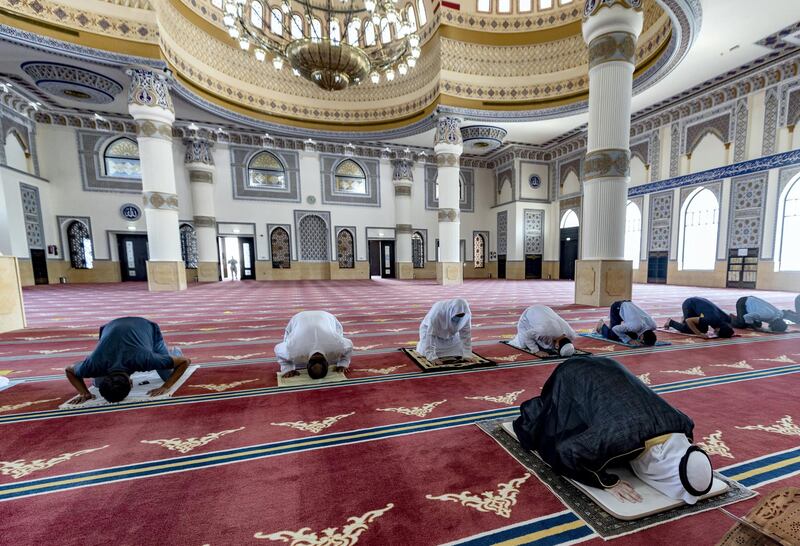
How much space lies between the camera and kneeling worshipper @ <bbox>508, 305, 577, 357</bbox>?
266 centimetres

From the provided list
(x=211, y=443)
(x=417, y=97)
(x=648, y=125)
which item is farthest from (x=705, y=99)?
(x=211, y=443)

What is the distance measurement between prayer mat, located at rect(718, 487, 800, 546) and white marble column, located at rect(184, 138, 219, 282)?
11609mm

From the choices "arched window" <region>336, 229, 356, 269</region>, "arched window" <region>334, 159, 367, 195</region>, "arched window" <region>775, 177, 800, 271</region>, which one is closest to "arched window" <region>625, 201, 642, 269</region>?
"arched window" <region>775, 177, 800, 271</region>

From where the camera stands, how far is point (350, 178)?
38.4 feet

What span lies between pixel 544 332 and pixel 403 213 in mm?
9640

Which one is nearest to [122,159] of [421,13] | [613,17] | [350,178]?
[350,178]

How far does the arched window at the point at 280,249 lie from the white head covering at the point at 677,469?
1102 cm

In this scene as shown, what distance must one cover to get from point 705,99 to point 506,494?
10148 millimetres

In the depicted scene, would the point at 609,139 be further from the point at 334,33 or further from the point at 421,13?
the point at 421,13

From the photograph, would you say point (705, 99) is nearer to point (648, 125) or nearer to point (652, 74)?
point (648, 125)

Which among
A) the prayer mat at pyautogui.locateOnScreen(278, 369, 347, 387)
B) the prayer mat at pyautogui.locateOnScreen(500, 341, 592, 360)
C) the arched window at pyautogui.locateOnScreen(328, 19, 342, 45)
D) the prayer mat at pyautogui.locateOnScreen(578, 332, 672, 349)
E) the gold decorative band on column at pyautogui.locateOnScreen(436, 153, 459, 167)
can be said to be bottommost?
the prayer mat at pyautogui.locateOnScreen(578, 332, 672, 349)

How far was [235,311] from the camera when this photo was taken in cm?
486

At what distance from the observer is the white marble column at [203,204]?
10.0m

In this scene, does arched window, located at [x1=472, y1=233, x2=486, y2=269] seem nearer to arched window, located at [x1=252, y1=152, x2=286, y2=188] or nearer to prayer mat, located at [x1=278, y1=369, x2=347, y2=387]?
arched window, located at [x1=252, y1=152, x2=286, y2=188]
